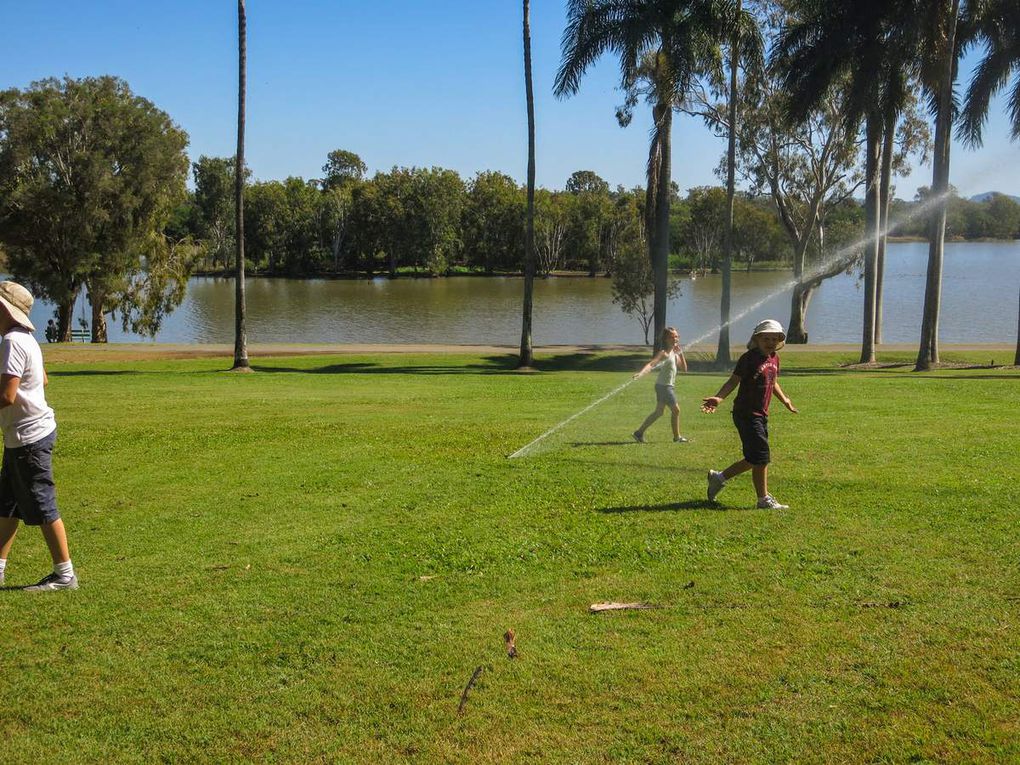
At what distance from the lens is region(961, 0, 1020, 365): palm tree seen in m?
27.3

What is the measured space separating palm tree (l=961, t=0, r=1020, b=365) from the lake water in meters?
18.5

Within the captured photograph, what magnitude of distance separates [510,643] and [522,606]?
0.63 metres

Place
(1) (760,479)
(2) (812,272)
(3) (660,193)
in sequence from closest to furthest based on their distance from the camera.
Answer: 1. (1) (760,479)
2. (3) (660,193)
3. (2) (812,272)

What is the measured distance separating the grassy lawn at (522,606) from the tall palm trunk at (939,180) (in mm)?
17364

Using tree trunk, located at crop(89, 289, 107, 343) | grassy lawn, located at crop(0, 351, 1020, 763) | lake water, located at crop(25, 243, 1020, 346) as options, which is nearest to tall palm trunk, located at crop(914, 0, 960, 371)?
grassy lawn, located at crop(0, 351, 1020, 763)

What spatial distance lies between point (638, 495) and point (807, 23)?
25565 millimetres

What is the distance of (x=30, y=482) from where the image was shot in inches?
237

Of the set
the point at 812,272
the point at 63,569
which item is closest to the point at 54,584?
the point at 63,569

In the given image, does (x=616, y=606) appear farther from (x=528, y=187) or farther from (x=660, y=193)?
(x=660, y=193)

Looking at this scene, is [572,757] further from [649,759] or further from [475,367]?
[475,367]

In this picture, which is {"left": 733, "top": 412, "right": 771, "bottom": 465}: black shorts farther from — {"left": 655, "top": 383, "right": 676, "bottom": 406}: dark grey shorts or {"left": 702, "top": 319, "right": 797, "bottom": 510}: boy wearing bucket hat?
{"left": 655, "top": 383, "right": 676, "bottom": 406}: dark grey shorts

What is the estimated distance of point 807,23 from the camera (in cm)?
2962

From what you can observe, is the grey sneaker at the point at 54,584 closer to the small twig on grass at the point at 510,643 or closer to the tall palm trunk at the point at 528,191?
the small twig on grass at the point at 510,643

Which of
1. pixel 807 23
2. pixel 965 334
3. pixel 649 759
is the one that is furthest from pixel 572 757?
pixel 965 334
